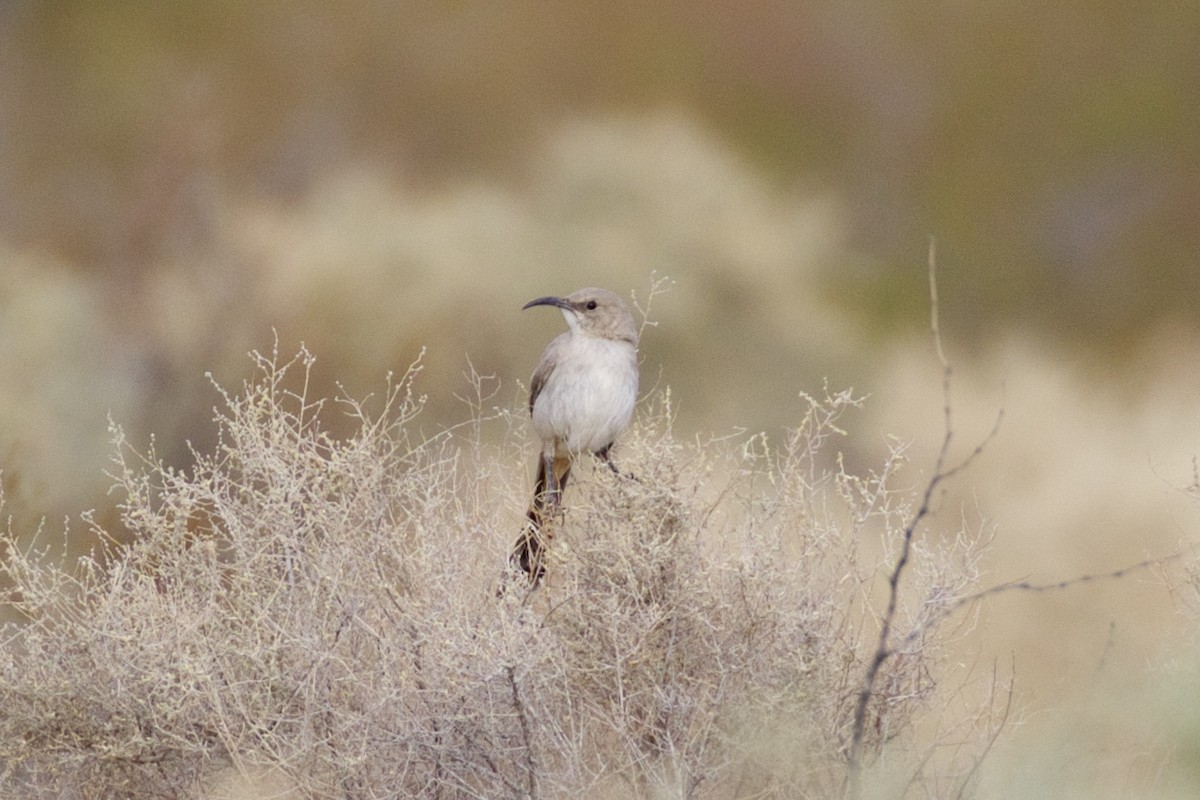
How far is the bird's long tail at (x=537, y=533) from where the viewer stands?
182 inches

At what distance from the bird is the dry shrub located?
0.47 metres

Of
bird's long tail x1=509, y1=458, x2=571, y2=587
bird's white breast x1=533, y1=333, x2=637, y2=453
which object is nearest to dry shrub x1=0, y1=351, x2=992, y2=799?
bird's long tail x1=509, y1=458, x2=571, y2=587

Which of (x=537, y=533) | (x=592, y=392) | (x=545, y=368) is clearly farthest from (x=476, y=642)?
(x=545, y=368)

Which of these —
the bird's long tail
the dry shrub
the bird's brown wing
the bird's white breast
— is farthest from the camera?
the bird's brown wing

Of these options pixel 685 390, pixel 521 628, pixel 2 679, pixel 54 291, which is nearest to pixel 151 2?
pixel 54 291

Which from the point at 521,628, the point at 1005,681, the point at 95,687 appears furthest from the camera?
the point at 1005,681

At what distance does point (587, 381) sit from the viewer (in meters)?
5.19

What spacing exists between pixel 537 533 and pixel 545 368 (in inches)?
37.5

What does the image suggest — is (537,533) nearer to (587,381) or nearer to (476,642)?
(476,642)

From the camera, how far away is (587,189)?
23.7 ft

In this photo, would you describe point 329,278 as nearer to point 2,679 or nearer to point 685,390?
point 685,390

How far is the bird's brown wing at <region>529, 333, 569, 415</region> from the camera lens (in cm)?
536

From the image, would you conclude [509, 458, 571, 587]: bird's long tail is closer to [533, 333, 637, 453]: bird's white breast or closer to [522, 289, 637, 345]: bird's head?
[533, 333, 637, 453]: bird's white breast

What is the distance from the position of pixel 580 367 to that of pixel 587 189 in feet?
7.32
